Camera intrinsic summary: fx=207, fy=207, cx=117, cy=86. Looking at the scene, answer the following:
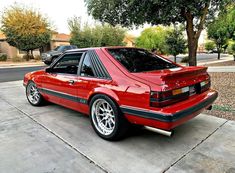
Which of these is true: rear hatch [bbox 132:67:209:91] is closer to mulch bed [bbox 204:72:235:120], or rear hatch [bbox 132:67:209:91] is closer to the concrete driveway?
the concrete driveway

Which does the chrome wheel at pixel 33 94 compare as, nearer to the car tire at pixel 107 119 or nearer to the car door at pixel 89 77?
the car door at pixel 89 77

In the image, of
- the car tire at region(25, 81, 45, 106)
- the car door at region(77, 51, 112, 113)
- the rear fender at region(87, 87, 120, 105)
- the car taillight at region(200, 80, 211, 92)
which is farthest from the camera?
the car tire at region(25, 81, 45, 106)

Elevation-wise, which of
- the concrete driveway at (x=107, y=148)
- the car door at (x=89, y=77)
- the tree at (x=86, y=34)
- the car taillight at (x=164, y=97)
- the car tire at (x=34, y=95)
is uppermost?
the tree at (x=86, y=34)

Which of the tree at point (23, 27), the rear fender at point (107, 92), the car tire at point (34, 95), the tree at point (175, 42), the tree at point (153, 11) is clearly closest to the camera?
the rear fender at point (107, 92)

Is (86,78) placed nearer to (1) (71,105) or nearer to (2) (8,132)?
(1) (71,105)

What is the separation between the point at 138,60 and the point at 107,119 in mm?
1137

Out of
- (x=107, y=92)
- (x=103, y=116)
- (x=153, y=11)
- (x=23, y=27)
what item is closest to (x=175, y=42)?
(x=153, y=11)

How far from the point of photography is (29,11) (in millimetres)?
25734

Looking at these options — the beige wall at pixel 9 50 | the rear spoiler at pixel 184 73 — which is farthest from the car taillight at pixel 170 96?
the beige wall at pixel 9 50

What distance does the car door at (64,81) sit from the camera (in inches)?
153

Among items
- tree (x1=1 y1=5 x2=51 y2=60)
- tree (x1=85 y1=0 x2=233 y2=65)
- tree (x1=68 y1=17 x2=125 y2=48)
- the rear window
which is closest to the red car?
the rear window

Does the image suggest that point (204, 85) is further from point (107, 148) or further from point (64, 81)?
point (64, 81)

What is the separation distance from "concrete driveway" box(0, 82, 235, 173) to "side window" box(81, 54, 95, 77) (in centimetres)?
101

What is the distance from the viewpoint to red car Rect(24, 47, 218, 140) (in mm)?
2703
